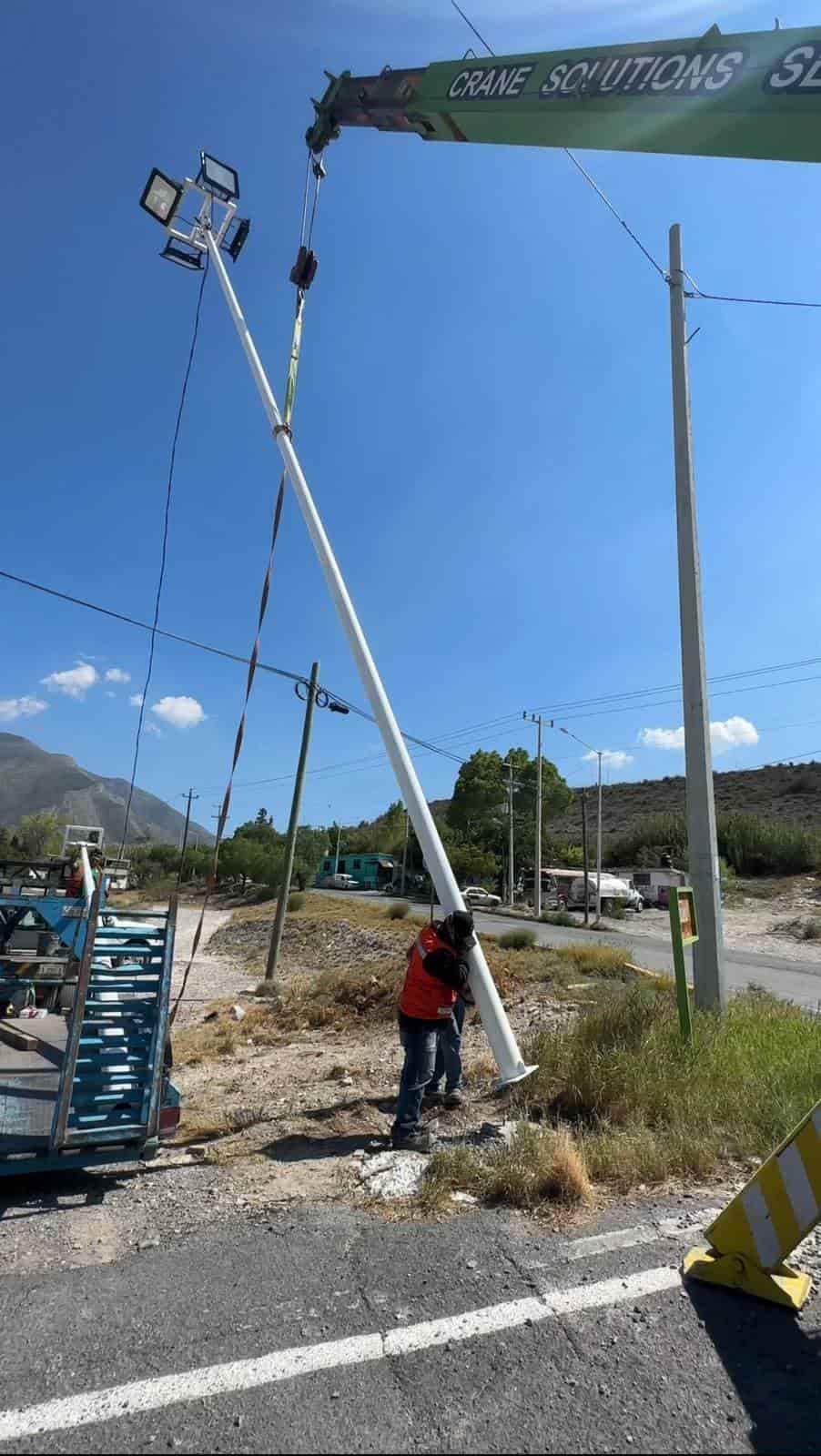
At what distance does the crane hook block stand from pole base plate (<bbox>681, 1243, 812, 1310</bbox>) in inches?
362

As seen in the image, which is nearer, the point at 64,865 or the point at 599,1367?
the point at 599,1367

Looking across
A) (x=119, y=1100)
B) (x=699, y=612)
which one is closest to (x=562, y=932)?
(x=699, y=612)

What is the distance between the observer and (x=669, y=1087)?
18.6 feet

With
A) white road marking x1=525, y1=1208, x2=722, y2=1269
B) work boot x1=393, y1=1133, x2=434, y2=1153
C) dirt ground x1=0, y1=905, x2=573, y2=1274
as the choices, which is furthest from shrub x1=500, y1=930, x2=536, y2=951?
white road marking x1=525, y1=1208, x2=722, y2=1269

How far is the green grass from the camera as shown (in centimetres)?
490

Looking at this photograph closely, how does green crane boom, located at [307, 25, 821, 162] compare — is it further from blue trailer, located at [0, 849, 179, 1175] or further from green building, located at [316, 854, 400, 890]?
green building, located at [316, 854, 400, 890]

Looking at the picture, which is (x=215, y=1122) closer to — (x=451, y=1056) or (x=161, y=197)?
(x=451, y=1056)

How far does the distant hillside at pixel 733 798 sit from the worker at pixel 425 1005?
59.9 m

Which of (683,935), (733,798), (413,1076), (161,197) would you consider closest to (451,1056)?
(413,1076)

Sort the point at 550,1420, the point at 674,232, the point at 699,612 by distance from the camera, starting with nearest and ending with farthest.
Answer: the point at 550,1420, the point at 699,612, the point at 674,232

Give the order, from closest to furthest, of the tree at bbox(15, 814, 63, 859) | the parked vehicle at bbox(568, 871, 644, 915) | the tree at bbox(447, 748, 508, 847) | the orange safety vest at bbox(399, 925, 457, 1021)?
the orange safety vest at bbox(399, 925, 457, 1021) < the parked vehicle at bbox(568, 871, 644, 915) < the tree at bbox(447, 748, 508, 847) < the tree at bbox(15, 814, 63, 859)

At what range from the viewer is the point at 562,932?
94.9ft

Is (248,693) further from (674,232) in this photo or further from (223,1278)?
(674,232)

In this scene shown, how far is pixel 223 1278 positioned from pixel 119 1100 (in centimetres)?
158
